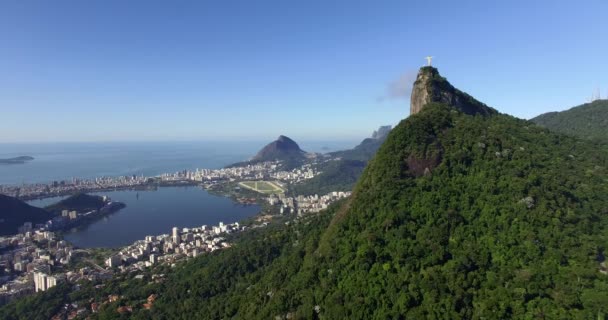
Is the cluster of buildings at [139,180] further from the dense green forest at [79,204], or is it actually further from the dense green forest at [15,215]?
the dense green forest at [15,215]

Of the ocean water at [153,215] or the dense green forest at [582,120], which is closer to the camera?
the dense green forest at [582,120]

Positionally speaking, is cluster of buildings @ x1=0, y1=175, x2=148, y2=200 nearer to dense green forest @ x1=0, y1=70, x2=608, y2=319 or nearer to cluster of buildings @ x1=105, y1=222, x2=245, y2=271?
cluster of buildings @ x1=105, y1=222, x2=245, y2=271

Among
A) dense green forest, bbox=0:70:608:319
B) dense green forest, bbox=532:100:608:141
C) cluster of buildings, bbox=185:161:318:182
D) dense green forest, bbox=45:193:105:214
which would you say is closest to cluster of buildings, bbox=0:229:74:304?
dense green forest, bbox=0:70:608:319

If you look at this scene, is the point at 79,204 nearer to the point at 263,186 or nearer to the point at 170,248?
the point at 170,248

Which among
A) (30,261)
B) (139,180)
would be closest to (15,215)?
(30,261)

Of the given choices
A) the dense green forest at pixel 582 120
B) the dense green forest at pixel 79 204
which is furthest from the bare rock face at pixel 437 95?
the dense green forest at pixel 79 204

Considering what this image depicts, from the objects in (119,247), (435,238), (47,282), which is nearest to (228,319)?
(435,238)

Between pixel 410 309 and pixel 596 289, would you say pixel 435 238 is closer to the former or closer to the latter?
pixel 410 309
